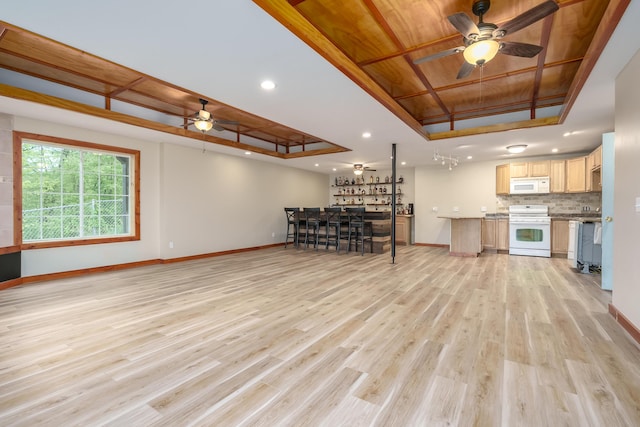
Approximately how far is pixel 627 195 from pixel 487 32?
2032 millimetres

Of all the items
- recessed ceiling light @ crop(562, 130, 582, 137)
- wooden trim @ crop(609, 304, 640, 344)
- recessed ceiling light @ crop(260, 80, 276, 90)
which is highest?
recessed ceiling light @ crop(260, 80, 276, 90)

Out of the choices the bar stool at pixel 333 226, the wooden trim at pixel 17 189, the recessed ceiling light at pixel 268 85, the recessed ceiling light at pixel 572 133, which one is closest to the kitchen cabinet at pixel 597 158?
the recessed ceiling light at pixel 572 133

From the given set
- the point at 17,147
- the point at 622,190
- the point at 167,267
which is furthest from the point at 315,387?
the point at 17,147

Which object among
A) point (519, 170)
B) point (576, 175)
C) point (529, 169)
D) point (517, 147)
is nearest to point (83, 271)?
point (517, 147)

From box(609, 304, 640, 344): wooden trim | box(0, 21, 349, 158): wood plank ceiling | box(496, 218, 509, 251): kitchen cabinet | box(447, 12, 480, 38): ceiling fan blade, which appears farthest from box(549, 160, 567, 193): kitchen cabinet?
box(0, 21, 349, 158): wood plank ceiling

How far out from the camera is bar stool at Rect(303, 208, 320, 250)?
799 centimetres

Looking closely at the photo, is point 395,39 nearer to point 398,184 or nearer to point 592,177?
point 592,177

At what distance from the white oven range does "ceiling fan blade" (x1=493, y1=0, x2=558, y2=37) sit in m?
6.00

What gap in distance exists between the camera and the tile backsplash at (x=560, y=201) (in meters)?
6.90

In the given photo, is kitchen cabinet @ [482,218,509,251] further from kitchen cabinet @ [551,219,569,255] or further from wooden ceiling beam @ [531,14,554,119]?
wooden ceiling beam @ [531,14,554,119]

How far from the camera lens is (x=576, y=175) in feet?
21.6

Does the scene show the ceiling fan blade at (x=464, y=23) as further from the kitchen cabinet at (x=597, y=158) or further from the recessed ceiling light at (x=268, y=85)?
the kitchen cabinet at (x=597, y=158)

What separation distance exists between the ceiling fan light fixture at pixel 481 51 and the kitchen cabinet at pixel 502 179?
19.6ft

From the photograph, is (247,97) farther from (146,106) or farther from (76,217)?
(76,217)
